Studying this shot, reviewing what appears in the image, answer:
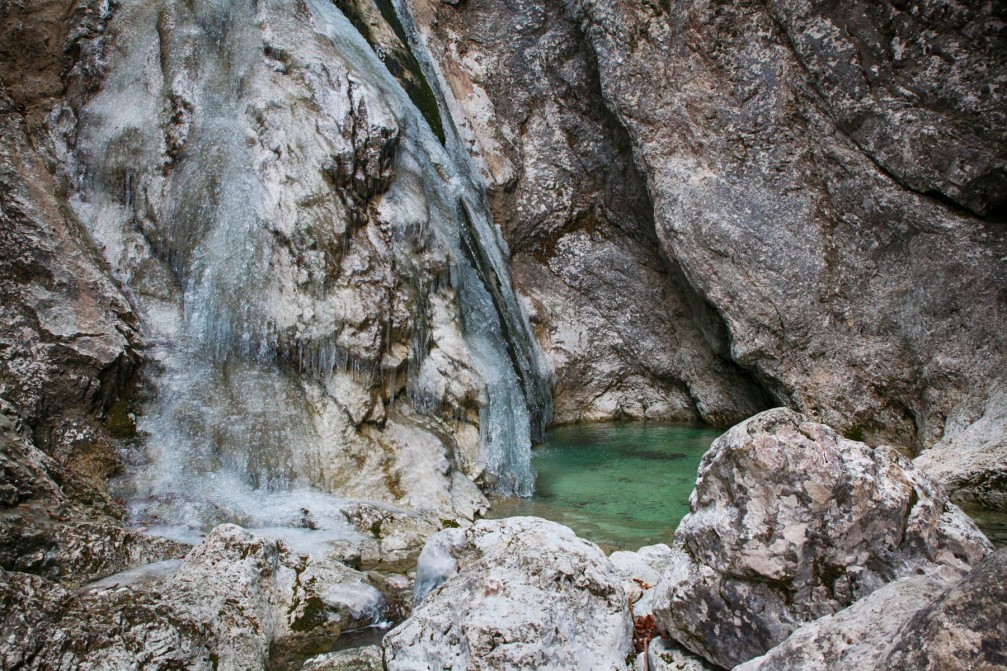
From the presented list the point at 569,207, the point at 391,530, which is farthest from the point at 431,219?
the point at 569,207

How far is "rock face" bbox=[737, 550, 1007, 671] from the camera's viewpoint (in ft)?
6.14

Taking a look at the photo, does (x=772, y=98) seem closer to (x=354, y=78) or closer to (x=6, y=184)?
(x=354, y=78)

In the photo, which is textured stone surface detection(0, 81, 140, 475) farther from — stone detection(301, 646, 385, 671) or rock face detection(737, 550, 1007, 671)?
rock face detection(737, 550, 1007, 671)

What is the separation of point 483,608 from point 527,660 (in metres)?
0.34

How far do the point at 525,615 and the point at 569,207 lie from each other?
411 inches

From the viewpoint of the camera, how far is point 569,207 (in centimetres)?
1311

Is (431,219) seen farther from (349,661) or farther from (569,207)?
(349,661)

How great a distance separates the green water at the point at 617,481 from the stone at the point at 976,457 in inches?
101

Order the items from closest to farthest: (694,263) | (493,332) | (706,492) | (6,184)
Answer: (706,492) → (6,184) → (493,332) → (694,263)

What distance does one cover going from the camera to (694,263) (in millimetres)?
10875

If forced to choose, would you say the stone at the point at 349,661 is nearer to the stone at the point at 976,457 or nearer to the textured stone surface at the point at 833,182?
the stone at the point at 976,457

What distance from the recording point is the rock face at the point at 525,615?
3.27 m

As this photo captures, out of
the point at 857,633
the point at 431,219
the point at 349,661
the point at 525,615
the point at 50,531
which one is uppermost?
the point at 431,219

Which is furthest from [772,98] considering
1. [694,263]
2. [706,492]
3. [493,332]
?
[706,492]
